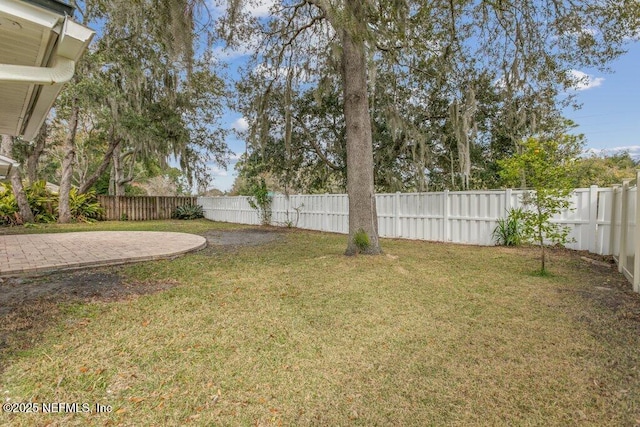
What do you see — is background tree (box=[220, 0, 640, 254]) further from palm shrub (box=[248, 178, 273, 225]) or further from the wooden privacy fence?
the wooden privacy fence

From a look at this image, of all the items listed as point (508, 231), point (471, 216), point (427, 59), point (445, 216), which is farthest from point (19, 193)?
point (508, 231)

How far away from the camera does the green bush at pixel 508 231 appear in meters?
6.37

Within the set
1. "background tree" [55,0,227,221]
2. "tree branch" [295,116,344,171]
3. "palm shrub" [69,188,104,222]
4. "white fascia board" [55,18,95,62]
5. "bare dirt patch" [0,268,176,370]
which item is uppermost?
"background tree" [55,0,227,221]

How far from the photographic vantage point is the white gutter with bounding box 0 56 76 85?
205cm

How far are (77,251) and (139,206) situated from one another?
33.0ft

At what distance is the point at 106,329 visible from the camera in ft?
8.43

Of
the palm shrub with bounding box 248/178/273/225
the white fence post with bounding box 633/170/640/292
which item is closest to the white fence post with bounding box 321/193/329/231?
the palm shrub with bounding box 248/178/273/225

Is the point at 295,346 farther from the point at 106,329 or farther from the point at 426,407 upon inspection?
the point at 106,329

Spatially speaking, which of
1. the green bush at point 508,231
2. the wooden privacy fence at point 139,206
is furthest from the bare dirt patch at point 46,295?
the wooden privacy fence at point 139,206

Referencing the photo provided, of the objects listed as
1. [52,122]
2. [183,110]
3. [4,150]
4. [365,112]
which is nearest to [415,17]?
[365,112]

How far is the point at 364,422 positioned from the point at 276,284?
2418mm

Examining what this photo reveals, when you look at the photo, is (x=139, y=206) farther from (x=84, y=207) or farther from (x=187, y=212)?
(x=84, y=207)

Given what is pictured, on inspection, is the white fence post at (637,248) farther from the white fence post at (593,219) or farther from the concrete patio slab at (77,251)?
the concrete patio slab at (77,251)

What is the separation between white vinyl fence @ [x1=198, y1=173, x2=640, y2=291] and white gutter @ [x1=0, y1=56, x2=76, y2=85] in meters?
5.11
